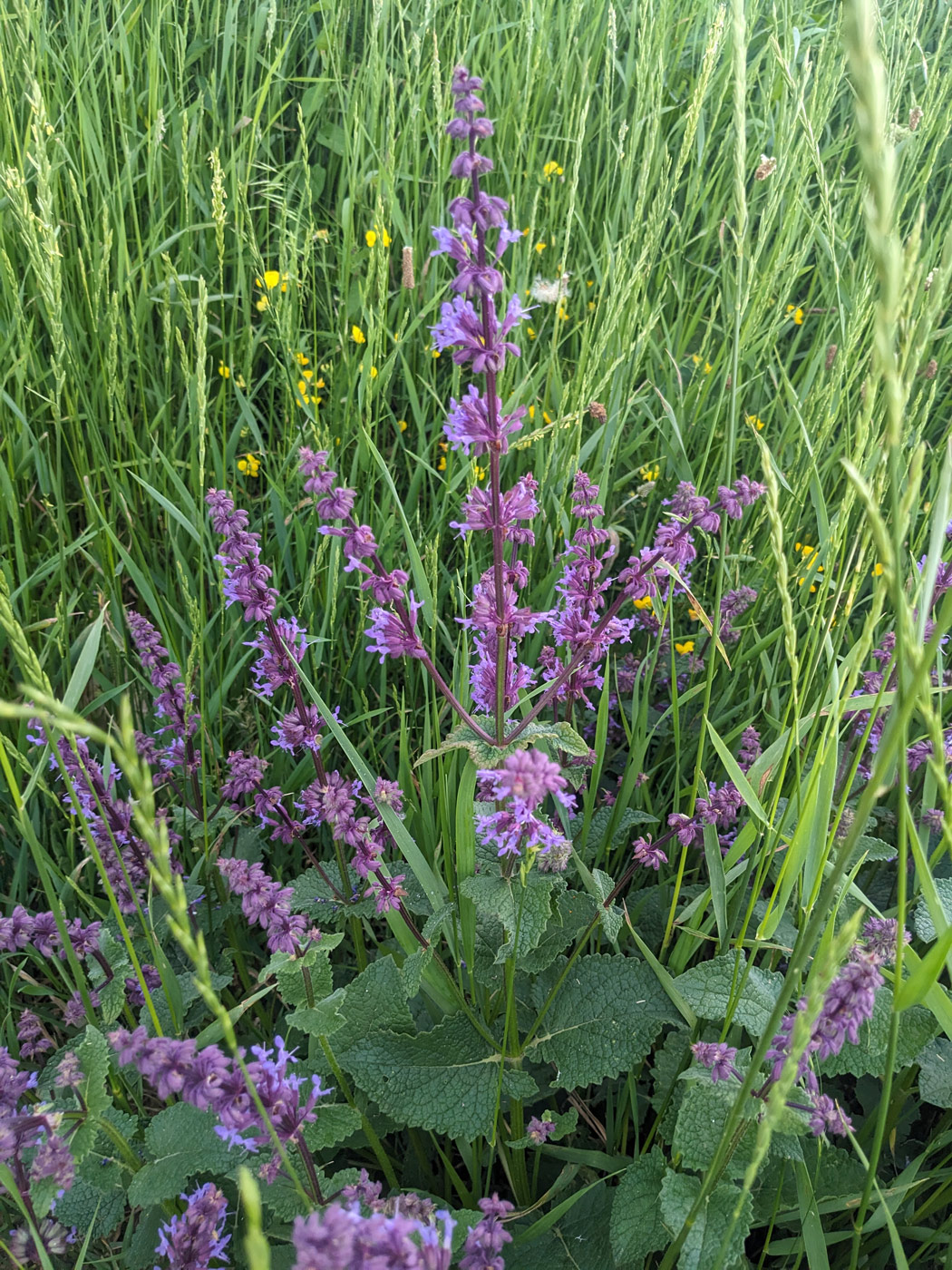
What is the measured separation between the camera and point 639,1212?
1.32 meters

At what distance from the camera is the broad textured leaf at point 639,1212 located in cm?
128

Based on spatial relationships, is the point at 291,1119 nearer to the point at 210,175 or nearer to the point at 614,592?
the point at 614,592

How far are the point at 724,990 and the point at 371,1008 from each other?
2.04ft

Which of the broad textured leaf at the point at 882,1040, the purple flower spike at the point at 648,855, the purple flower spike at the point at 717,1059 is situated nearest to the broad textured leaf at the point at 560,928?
the purple flower spike at the point at 648,855

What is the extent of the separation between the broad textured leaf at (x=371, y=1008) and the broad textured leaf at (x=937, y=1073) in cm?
90

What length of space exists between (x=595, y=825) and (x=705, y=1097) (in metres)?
0.71

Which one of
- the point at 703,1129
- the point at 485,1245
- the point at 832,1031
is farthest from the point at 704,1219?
the point at 832,1031

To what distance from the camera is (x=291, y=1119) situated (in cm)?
116

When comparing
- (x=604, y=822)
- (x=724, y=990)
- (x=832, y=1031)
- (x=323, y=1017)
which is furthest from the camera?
(x=604, y=822)

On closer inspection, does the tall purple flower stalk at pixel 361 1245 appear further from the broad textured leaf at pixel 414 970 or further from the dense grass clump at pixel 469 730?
the broad textured leaf at pixel 414 970

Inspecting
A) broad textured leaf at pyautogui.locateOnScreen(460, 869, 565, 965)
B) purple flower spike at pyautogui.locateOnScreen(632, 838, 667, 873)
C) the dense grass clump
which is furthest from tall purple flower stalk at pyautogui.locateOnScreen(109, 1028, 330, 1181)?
purple flower spike at pyautogui.locateOnScreen(632, 838, 667, 873)

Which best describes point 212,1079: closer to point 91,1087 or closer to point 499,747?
point 91,1087

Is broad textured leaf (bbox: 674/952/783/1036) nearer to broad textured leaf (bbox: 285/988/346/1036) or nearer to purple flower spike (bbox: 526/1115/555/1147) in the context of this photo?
purple flower spike (bbox: 526/1115/555/1147)

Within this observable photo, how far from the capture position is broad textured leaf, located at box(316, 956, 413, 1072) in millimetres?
1574
